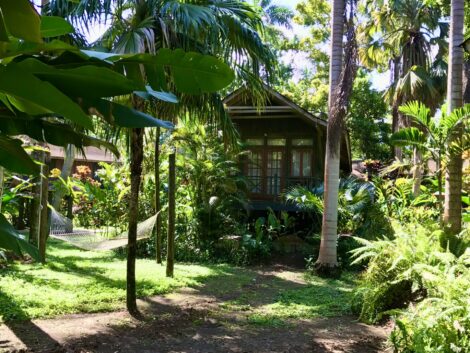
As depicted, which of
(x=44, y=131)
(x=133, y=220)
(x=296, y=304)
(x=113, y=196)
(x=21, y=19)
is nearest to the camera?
(x=21, y=19)

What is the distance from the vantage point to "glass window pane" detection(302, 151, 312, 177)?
14742 mm

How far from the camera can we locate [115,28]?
22.9ft

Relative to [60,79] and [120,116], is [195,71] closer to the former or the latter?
[120,116]

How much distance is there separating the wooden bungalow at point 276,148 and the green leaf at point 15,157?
1182 centimetres

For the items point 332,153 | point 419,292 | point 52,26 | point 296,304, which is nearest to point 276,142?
point 332,153

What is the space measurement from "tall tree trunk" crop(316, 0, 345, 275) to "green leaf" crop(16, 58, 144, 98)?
808 cm

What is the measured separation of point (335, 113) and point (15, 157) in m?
8.00

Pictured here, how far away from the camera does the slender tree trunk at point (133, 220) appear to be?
6.13 meters

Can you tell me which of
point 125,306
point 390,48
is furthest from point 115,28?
point 390,48

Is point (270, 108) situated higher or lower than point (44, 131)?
higher

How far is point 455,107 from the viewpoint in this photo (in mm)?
7453

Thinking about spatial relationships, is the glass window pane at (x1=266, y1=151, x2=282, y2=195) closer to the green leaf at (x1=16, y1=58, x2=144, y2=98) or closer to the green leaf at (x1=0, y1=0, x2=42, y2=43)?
the green leaf at (x1=16, y1=58, x2=144, y2=98)

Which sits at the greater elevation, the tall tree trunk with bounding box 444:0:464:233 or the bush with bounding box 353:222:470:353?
the tall tree trunk with bounding box 444:0:464:233

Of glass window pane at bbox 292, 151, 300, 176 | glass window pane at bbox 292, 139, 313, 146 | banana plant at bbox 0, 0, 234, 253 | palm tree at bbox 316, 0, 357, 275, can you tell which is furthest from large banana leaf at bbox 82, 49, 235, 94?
glass window pane at bbox 292, 151, 300, 176
